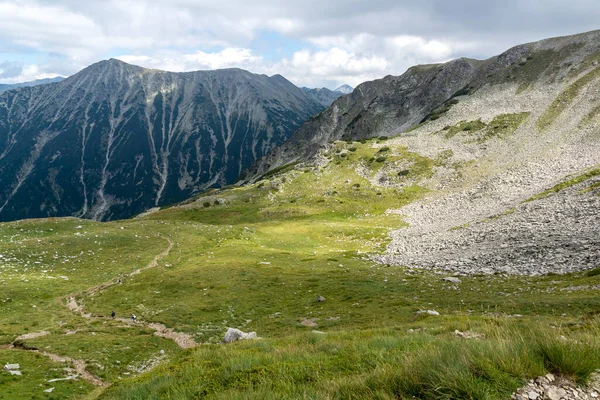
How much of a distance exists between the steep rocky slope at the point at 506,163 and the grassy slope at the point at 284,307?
6.59 m

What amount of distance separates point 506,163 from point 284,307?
84701mm

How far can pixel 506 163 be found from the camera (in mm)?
92000

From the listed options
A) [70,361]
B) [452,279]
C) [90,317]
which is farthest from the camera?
[90,317]

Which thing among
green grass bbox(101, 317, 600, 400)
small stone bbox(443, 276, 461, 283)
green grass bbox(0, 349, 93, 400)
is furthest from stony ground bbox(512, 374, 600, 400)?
small stone bbox(443, 276, 461, 283)

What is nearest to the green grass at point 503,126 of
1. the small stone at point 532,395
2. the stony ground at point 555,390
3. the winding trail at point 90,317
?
the winding trail at point 90,317

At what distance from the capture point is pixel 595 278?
26.6 meters

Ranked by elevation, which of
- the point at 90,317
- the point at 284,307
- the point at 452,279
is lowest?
the point at 90,317

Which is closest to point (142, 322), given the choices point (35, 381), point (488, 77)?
point (35, 381)

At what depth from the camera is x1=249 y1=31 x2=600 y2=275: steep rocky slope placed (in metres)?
38.8

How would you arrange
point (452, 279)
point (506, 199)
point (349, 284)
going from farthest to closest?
point (506, 199) < point (349, 284) < point (452, 279)

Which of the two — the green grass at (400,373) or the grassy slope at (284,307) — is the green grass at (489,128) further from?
the green grass at (400,373)

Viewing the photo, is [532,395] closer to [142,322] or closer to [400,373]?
[400,373]

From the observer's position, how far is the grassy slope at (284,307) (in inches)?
277

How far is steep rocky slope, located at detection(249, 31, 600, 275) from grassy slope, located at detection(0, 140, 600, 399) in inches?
259
